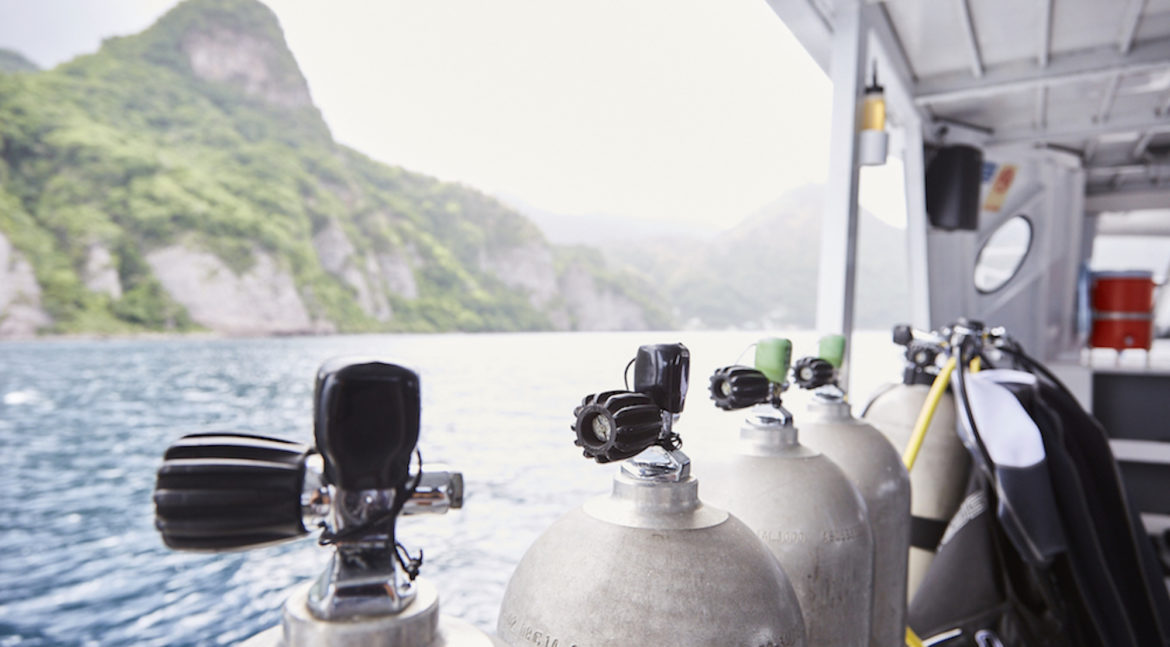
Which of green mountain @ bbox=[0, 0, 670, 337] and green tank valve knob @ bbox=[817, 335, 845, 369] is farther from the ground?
green mountain @ bbox=[0, 0, 670, 337]

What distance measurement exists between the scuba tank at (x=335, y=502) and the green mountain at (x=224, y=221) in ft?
59.9

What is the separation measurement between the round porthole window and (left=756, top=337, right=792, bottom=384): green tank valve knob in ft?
15.2

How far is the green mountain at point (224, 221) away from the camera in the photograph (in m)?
20.9

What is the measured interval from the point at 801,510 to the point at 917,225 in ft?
13.0

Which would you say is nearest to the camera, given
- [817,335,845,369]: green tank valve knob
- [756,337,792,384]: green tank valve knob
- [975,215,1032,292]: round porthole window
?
[756,337,792,384]: green tank valve knob

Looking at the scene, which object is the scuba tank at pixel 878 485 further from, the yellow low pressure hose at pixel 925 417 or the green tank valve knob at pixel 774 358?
the yellow low pressure hose at pixel 925 417

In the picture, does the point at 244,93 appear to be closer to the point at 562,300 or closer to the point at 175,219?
the point at 175,219

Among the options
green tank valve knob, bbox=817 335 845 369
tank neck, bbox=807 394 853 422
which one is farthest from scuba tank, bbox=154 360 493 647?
green tank valve knob, bbox=817 335 845 369

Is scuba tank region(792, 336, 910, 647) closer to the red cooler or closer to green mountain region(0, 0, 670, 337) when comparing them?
the red cooler

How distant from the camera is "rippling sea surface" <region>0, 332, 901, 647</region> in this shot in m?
1.99

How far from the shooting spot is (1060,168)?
5250 mm

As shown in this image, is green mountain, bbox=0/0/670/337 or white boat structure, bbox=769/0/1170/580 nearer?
white boat structure, bbox=769/0/1170/580

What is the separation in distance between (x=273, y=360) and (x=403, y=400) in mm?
26782

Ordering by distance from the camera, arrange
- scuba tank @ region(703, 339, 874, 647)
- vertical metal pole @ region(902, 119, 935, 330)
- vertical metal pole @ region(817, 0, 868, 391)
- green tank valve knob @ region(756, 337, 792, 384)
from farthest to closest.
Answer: vertical metal pole @ region(902, 119, 935, 330), vertical metal pole @ region(817, 0, 868, 391), green tank valve knob @ region(756, 337, 792, 384), scuba tank @ region(703, 339, 874, 647)
